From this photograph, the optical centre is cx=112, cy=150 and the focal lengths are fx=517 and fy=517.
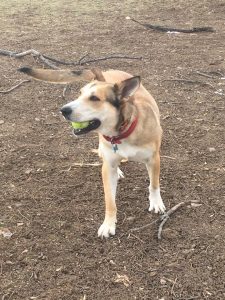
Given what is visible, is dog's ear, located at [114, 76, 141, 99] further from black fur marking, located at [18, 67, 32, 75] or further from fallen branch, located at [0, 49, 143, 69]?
fallen branch, located at [0, 49, 143, 69]

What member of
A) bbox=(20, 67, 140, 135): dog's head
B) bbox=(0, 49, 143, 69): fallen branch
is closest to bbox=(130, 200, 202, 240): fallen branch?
bbox=(20, 67, 140, 135): dog's head

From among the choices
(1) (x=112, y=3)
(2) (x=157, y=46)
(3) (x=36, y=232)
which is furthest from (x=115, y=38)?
(3) (x=36, y=232)

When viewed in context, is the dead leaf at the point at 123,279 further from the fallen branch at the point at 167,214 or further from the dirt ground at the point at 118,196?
the fallen branch at the point at 167,214

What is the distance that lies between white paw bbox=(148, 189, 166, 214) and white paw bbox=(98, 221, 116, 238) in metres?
0.44

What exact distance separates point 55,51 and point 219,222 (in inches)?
223

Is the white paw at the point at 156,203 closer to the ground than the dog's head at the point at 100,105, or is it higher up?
closer to the ground

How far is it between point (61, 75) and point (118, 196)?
1317mm

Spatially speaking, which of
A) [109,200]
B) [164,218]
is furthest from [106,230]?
[164,218]

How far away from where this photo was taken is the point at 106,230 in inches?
164

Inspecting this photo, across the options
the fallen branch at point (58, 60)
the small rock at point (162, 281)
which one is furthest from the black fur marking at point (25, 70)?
the fallen branch at point (58, 60)

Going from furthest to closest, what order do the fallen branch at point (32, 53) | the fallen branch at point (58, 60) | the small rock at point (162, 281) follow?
the fallen branch at point (58, 60) → the fallen branch at point (32, 53) → the small rock at point (162, 281)

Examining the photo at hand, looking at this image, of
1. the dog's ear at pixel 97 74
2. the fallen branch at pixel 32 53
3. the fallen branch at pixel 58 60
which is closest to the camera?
the dog's ear at pixel 97 74

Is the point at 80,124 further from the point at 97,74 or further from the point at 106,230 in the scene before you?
the point at 106,230

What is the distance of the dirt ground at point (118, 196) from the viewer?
3.69 metres
